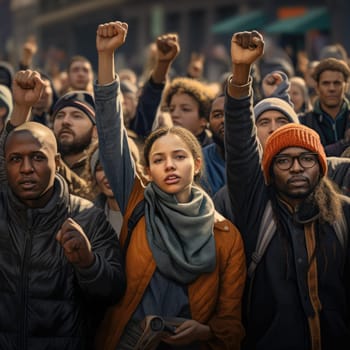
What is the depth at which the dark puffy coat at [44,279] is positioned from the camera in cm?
527

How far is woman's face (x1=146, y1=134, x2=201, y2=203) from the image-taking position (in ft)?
18.1

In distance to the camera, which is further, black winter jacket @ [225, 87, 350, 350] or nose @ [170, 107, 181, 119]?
nose @ [170, 107, 181, 119]

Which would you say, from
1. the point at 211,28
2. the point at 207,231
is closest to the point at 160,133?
the point at 207,231

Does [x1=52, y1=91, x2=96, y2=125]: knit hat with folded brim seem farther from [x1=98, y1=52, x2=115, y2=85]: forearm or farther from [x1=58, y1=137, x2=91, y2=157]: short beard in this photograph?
[x1=98, y1=52, x2=115, y2=85]: forearm

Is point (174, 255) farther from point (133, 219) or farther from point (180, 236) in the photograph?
point (133, 219)

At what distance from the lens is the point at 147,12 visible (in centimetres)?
4544

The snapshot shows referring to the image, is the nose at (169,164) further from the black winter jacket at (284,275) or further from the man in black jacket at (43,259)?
the man in black jacket at (43,259)

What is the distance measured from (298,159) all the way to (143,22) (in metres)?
40.4

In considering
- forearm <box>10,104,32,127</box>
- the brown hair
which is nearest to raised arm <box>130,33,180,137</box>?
the brown hair

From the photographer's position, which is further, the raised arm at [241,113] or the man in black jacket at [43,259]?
the raised arm at [241,113]

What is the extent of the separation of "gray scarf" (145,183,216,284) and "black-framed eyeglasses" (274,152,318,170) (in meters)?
0.46

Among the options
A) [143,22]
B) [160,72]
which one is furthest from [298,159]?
[143,22]

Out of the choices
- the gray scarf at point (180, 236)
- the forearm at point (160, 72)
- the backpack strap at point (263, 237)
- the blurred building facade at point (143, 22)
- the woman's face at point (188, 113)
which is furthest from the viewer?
the blurred building facade at point (143, 22)

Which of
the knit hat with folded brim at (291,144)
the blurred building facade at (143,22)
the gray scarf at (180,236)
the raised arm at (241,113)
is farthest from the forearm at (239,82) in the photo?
the blurred building facade at (143,22)
